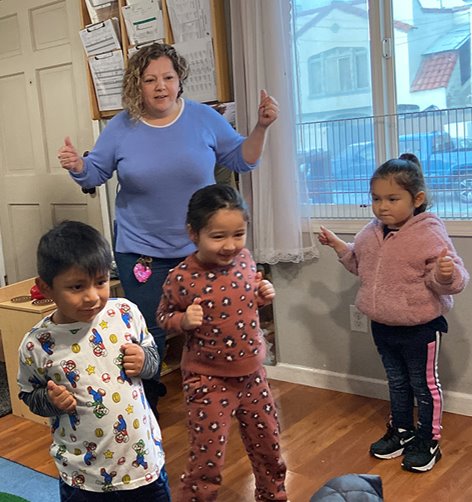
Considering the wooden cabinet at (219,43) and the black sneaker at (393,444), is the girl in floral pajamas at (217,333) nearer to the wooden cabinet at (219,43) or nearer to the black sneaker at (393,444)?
the black sneaker at (393,444)

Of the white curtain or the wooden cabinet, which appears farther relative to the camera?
the wooden cabinet

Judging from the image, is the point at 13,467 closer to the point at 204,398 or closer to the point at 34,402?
the point at 204,398

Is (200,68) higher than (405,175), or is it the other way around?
(200,68)

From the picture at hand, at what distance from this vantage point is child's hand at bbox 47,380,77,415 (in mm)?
1371

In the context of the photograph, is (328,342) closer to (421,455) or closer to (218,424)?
(421,455)

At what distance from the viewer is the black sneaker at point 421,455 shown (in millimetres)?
2193

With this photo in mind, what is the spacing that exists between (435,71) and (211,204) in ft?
3.97

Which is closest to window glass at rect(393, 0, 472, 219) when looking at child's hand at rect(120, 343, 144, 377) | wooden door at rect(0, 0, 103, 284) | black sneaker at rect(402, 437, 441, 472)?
black sneaker at rect(402, 437, 441, 472)

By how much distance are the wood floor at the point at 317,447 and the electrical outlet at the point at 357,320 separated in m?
0.29

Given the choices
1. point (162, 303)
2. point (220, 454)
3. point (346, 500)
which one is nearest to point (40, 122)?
point (162, 303)

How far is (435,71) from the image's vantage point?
250cm

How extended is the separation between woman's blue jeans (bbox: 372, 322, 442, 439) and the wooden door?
1.72m

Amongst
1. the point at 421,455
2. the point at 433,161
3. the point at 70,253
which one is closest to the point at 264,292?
the point at 70,253

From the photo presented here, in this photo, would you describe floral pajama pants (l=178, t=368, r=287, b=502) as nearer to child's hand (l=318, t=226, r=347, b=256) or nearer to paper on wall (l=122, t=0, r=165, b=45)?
child's hand (l=318, t=226, r=347, b=256)
